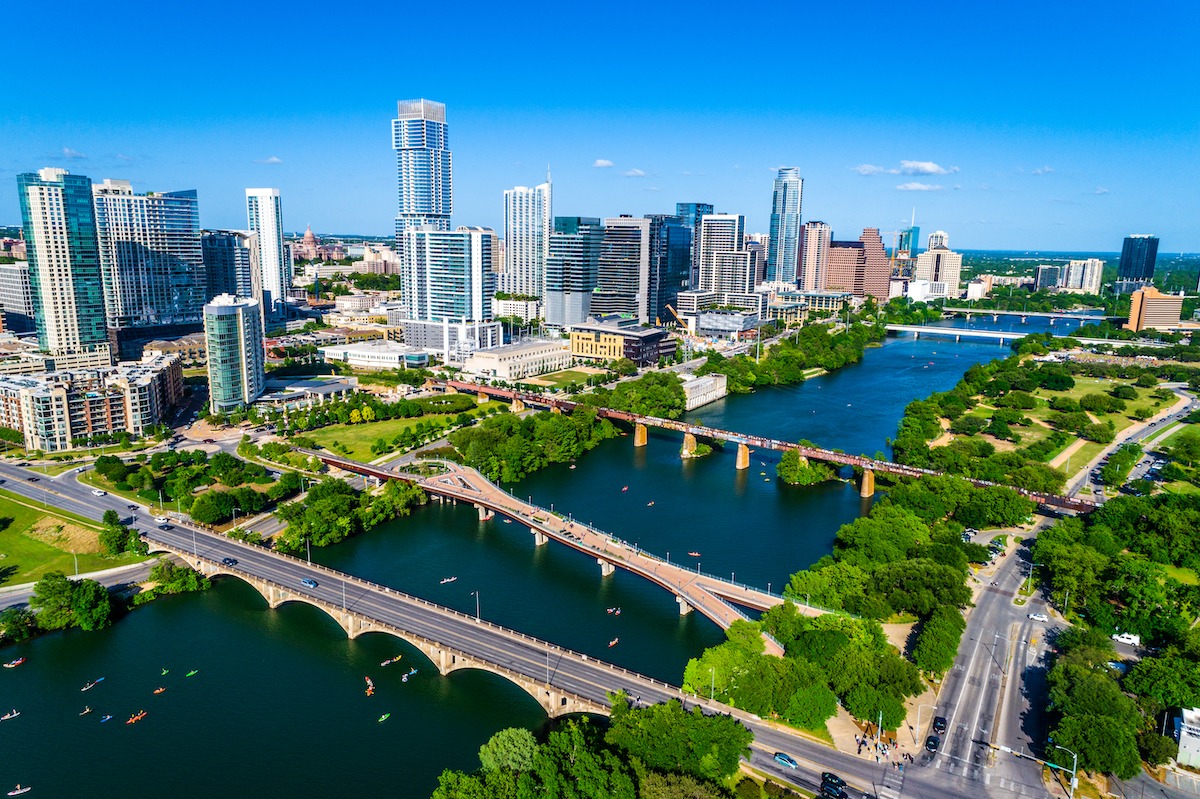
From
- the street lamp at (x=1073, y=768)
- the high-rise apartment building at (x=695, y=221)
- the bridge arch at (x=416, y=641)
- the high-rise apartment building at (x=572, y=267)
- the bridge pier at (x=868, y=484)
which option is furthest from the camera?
the high-rise apartment building at (x=695, y=221)

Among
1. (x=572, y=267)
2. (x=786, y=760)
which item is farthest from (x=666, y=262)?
(x=786, y=760)

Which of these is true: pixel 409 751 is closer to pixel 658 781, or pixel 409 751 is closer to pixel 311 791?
pixel 311 791

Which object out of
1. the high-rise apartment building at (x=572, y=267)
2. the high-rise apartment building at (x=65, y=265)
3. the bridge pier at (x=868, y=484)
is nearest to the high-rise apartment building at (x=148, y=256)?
the high-rise apartment building at (x=65, y=265)

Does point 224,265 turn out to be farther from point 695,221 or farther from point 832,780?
point 832,780

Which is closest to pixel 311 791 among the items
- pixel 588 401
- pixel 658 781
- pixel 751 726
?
pixel 658 781

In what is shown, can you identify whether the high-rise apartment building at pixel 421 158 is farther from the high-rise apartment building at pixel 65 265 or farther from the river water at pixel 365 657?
the river water at pixel 365 657
